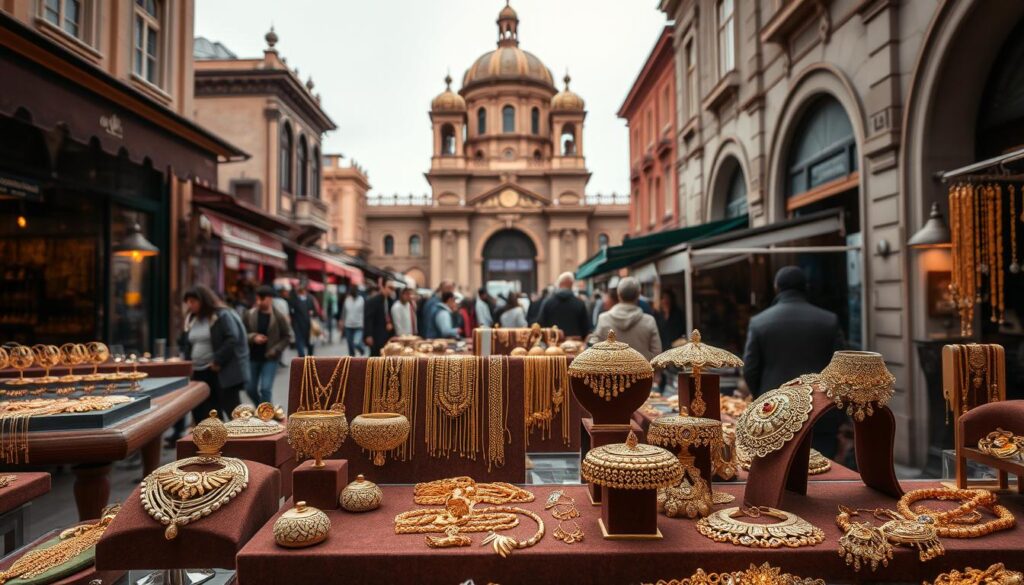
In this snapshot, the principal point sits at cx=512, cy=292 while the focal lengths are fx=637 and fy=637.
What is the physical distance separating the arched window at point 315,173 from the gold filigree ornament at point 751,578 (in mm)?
26041

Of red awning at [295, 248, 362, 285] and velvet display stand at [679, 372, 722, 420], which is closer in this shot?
velvet display stand at [679, 372, 722, 420]

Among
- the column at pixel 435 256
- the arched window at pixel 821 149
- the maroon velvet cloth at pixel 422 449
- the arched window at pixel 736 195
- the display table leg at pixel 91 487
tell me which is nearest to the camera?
the maroon velvet cloth at pixel 422 449

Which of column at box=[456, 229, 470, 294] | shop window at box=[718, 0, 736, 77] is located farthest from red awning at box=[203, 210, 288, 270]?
column at box=[456, 229, 470, 294]

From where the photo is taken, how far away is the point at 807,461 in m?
2.61

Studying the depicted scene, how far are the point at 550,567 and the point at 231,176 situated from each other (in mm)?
22189

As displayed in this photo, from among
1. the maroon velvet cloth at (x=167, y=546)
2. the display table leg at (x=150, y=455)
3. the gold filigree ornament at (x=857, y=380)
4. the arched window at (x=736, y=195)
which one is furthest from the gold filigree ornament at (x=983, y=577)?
the arched window at (x=736, y=195)

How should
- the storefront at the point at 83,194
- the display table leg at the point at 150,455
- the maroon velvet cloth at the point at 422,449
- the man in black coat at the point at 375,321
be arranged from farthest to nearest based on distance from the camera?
1. the man in black coat at the point at 375,321
2. the storefront at the point at 83,194
3. the display table leg at the point at 150,455
4. the maroon velvet cloth at the point at 422,449

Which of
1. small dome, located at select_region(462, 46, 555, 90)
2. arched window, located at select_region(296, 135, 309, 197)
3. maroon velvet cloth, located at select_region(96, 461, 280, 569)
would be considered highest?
small dome, located at select_region(462, 46, 555, 90)

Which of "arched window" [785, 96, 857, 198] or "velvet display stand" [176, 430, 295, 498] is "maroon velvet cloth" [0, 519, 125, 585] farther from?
"arched window" [785, 96, 857, 198]

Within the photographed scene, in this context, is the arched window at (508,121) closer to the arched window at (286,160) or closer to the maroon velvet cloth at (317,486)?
the arched window at (286,160)

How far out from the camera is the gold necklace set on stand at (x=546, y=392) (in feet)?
12.6

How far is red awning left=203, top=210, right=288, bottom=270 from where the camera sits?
1292 cm

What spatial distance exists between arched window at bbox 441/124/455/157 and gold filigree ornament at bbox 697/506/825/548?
4823 cm

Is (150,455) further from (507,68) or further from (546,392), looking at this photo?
(507,68)
